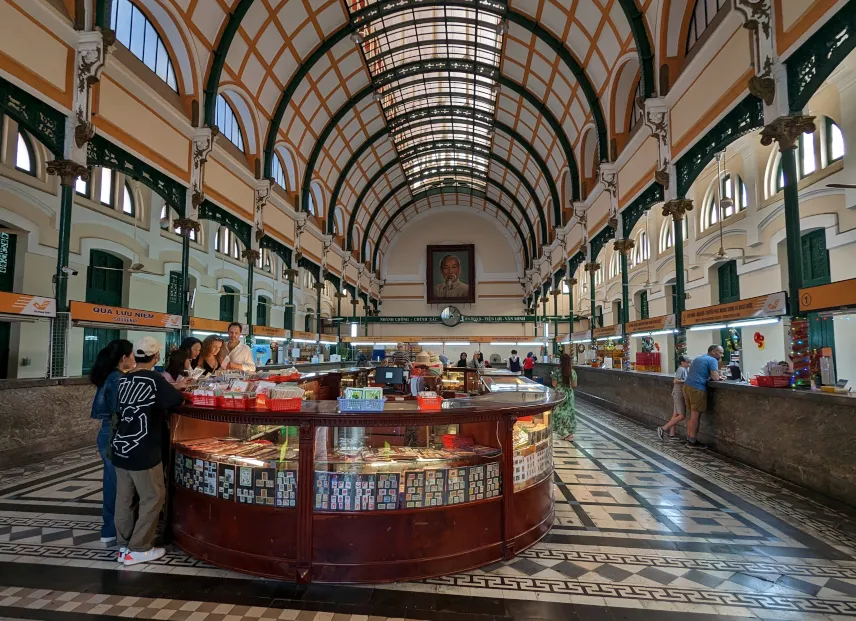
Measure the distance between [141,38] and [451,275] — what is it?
75.4 feet

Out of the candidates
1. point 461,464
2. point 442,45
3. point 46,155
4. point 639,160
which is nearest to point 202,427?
point 461,464

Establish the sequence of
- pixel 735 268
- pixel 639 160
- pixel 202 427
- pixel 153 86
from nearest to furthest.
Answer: pixel 202 427 → pixel 153 86 → pixel 639 160 → pixel 735 268

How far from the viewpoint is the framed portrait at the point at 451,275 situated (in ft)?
99.3

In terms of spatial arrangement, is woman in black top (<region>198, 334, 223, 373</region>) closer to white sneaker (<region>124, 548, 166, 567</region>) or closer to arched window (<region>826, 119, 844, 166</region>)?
white sneaker (<region>124, 548, 166, 567</region>)

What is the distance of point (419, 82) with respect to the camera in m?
17.5

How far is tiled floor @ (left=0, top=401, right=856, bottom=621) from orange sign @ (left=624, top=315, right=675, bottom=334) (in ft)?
13.6

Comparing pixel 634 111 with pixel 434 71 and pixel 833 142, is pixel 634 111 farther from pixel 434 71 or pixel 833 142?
pixel 434 71

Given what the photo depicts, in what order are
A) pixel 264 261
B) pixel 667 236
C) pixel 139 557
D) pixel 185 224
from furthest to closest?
1. pixel 264 261
2. pixel 667 236
3. pixel 185 224
4. pixel 139 557

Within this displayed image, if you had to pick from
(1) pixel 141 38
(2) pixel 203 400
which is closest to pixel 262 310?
(1) pixel 141 38

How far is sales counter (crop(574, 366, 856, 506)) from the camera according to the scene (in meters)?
4.02

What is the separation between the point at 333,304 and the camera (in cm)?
2516

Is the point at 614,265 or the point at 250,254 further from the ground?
the point at 614,265

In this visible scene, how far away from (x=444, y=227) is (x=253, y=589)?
29798 mm

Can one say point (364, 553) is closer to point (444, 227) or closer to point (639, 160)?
point (639, 160)
